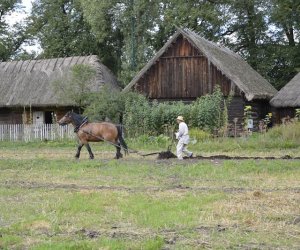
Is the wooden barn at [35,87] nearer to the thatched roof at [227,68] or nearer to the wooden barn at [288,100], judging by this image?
the thatched roof at [227,68]

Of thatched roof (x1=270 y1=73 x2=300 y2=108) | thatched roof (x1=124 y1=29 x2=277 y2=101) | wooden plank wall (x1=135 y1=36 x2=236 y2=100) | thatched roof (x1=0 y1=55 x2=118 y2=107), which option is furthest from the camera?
thatched roof (x1=0 y1=55 x2=118 y2=107)

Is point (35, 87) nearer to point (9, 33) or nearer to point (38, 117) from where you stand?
point (38, 117)

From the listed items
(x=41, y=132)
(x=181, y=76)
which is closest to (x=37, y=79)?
(x=41, y=132)

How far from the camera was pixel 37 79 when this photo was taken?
34.9 metres

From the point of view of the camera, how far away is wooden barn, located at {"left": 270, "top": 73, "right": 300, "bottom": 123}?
105 feet

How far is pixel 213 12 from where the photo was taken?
128 feet

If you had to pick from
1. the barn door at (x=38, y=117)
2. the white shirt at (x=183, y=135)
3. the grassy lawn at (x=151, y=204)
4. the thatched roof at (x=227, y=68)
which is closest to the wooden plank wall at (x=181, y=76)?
the thatched roof at (x=227, y=68)

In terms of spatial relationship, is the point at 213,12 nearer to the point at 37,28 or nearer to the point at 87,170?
the point at 37,28

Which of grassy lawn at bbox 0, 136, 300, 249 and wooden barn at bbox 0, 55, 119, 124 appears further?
wooden barn at bbox 0, 55, 119, 124

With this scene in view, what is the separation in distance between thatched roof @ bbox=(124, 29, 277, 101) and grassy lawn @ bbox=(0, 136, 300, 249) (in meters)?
Answer: 14.0

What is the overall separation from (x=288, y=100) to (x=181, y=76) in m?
6.10

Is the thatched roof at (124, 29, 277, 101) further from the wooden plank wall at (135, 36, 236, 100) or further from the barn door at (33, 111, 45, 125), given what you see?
the barn door at (33, 111, 45, 125)

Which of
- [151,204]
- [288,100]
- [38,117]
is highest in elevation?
[288,100]

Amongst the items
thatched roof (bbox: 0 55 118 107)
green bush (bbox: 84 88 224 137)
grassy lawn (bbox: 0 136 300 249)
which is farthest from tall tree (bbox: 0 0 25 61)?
A: grassy lawn (bbox: 0 136 300 249)
